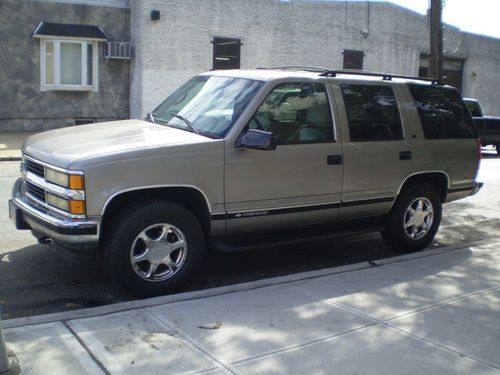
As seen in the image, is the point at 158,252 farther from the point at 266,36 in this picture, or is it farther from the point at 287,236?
the point at 266,36

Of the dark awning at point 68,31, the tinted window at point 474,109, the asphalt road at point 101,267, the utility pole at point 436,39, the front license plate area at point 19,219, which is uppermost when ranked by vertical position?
the dark awning at point 68,31

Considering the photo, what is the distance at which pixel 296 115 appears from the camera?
18.0ft

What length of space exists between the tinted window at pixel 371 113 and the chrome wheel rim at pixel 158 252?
207cm

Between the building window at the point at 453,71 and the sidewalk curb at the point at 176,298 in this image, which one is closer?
the sidewalk curb at the point at 176,298

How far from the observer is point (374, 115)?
19.8ft

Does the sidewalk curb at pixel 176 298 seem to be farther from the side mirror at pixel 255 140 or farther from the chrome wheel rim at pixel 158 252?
the side mirror at pixel 255 140

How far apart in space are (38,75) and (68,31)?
167 cm

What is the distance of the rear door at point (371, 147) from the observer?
5781 mm

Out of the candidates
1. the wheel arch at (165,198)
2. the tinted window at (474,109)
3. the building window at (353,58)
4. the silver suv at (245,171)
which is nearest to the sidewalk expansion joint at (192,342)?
the silver suv at (245,171)

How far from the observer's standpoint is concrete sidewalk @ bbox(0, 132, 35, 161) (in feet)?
44.7

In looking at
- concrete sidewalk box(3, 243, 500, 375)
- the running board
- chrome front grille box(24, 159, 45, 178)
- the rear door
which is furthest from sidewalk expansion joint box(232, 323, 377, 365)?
chrome front grille box(24, 159, 45, 178)

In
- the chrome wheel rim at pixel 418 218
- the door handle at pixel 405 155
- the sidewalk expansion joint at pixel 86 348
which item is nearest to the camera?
the sidewalk expansion joint at pixel 86 348

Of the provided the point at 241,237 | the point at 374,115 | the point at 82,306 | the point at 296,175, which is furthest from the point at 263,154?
the point at 82,306

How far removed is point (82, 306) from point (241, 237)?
4.88 feet
